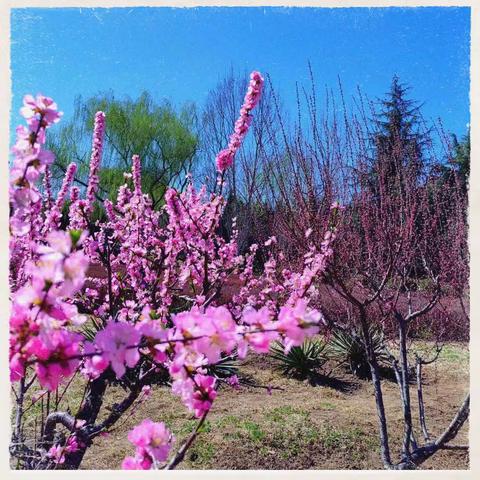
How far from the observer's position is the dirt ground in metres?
2.52

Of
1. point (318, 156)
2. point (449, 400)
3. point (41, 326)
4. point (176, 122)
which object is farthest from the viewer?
point (176, 122)

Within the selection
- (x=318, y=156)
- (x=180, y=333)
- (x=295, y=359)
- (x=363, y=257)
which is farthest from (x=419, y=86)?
(x=295, y=359)

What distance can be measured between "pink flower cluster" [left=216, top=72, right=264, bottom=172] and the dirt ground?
118cm

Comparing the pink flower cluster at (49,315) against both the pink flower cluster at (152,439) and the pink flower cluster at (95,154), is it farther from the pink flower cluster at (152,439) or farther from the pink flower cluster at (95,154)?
the pink flower cluster at (95,154)

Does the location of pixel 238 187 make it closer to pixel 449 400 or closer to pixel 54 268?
pixel 449 400

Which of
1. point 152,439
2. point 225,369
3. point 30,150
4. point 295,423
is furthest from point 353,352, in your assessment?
point 30,150

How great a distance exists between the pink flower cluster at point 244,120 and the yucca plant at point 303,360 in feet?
7.60

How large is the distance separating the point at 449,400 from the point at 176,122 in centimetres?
328

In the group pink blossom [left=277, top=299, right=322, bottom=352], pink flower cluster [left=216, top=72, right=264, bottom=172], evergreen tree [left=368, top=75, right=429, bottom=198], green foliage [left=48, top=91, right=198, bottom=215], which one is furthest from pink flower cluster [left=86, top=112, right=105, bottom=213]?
pink blossom [left=277, top=299, right=322, bottom=352]

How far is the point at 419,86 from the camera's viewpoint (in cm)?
239

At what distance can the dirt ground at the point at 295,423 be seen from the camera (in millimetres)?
2516

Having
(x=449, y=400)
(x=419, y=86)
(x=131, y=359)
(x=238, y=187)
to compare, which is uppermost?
(x=419, y=86)

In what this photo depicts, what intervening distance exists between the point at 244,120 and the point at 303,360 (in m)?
2.58

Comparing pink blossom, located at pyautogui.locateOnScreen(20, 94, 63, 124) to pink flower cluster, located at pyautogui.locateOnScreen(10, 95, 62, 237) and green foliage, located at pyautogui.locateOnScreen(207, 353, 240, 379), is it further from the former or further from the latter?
green foliage, located at pyautogui.locateOnScreen(207, 353, 240, 379)
